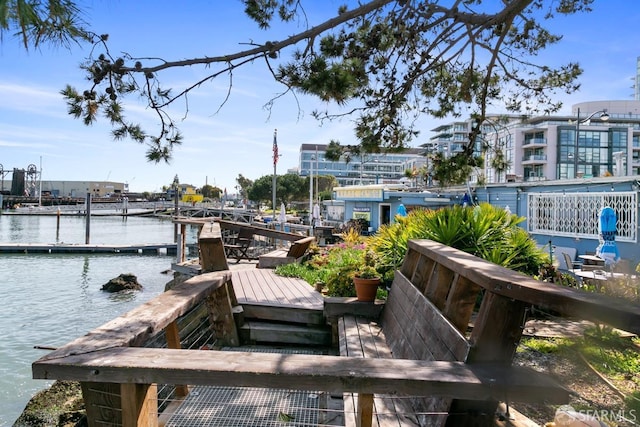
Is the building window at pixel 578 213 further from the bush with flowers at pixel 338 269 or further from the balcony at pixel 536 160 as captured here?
the balcony at pixel 536 160

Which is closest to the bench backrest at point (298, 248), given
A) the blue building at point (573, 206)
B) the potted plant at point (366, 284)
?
the potted plant at point (366, 284)

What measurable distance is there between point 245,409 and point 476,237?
4207 mm

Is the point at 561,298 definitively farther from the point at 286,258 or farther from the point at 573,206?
the point at 573,206

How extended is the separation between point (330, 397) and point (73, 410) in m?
2.74

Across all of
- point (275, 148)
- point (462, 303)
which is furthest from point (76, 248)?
point (462, 303)

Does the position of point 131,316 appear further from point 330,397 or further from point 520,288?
point 520,288

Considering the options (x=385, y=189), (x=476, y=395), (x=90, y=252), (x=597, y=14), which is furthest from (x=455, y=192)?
(x=90, y=252)

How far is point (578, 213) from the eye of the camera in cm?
1221

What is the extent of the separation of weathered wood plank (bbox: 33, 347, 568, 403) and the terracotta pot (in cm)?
310

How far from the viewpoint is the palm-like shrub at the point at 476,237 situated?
619 cm

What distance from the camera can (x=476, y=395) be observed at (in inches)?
74.2

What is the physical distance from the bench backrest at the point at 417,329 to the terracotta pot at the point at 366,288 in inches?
13.8

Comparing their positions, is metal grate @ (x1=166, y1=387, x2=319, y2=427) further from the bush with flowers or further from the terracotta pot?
the bush with flowers

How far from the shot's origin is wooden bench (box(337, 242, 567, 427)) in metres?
2.00
